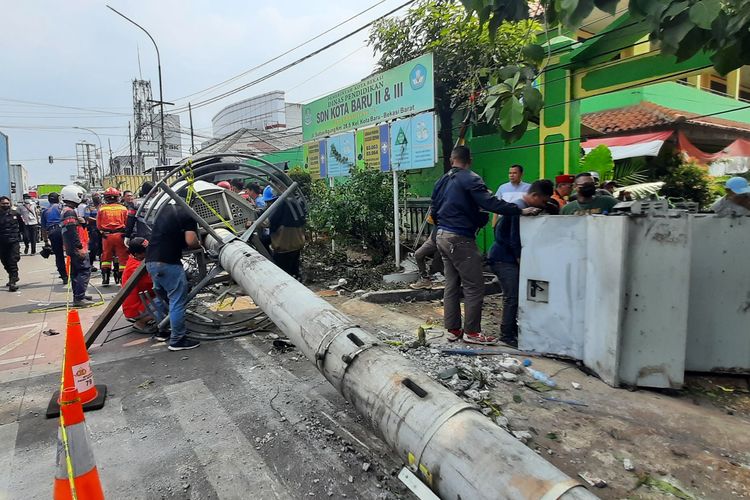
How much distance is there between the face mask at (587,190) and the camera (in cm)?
423

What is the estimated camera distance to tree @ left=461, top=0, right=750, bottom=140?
185 cm

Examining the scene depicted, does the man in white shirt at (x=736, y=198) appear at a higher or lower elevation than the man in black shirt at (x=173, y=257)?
higher

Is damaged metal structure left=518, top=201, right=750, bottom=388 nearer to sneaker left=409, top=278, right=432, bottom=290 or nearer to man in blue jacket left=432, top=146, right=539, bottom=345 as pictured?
man in blue jacket left=432, top=146, right=539, bottom=345

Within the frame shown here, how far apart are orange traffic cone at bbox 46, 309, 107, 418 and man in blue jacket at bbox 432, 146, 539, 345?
10.3ft

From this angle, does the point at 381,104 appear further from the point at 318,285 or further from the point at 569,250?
the point at 569,250

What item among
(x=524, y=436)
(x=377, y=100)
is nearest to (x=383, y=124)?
(x=377, y=100)

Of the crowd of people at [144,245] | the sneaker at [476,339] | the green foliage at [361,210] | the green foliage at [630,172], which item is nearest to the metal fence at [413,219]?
the green foliage at [361,210]

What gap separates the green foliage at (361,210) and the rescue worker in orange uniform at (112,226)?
10.9 ft

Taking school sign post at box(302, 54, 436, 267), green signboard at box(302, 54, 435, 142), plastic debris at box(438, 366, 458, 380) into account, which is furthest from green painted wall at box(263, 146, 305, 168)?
plastic debris at box(438, 366, 458, 380)

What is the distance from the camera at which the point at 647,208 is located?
331cm

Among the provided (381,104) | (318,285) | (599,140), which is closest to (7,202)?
(318,285)

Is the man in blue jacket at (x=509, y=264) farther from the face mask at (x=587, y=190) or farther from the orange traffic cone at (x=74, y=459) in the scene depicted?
the orange traffic cone at (x=74, y=459)

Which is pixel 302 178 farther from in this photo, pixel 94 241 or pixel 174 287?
pixel 174 287

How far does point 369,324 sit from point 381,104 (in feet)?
14.2
